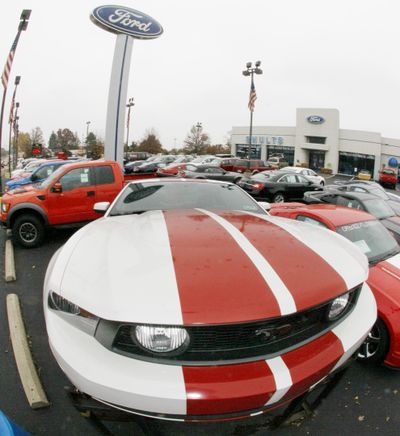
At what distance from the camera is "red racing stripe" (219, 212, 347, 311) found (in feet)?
5.18

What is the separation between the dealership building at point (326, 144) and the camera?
140 feet

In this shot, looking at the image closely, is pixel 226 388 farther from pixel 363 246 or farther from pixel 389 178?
pixel 389 178

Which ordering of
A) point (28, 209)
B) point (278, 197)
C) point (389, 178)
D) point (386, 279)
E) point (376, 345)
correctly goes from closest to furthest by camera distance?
point (376, 345)
point (386, 279)
point (28, 209)
point (278, 197)
point (389, 178)

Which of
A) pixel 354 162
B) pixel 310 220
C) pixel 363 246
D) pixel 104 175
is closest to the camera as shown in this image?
pixel 363 246

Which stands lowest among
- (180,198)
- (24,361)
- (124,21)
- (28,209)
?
(24,361)

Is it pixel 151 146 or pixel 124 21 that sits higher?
pixel 124 21

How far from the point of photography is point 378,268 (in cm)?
304

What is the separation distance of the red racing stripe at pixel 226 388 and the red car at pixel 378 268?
1762mm

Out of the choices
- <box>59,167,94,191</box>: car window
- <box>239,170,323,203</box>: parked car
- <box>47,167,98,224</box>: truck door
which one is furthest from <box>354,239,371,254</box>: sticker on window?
<box>239,170,323,203</box>: parked car

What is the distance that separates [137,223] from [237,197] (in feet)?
4.56

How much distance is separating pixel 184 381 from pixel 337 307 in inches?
37.9

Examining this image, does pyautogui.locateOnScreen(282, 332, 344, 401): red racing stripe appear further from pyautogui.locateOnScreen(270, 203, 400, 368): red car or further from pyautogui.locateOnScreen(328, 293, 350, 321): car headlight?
pyautogui.locateOnScreen(270, 203, 400, 368): red car

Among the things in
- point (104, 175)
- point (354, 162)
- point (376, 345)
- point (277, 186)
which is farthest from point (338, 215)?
point (354, 162)

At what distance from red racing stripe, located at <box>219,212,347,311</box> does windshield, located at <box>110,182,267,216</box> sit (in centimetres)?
106
